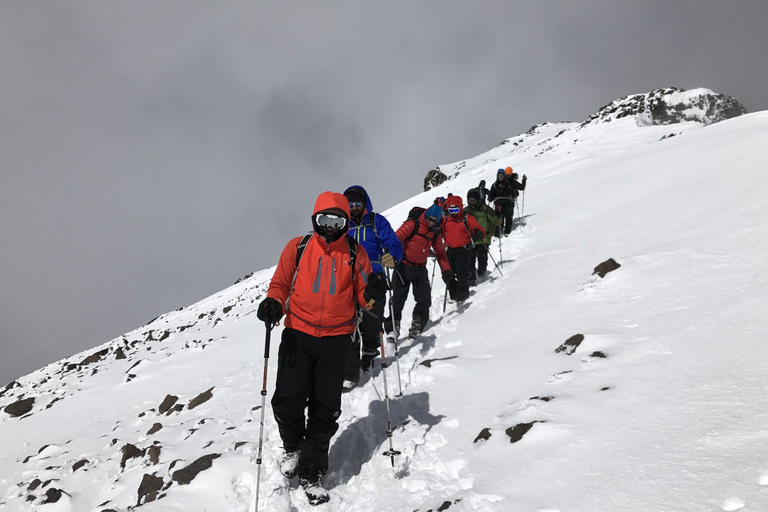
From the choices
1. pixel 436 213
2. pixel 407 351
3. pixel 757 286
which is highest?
pixel 436 213

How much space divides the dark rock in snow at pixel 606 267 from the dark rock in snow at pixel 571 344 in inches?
83.3

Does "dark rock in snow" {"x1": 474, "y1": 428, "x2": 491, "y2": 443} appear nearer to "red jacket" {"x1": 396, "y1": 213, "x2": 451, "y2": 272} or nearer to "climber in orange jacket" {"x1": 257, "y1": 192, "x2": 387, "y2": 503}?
"climber in orange jacket" {"x1": 257, "y1": 192, "x2": 387, "y2": 503}

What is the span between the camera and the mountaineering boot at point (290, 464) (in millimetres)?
3881

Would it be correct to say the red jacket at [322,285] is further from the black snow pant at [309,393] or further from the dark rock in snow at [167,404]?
the dark rock in snow at [167,404]

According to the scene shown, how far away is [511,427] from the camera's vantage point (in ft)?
12.6

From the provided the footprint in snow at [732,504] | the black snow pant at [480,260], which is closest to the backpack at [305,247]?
the footprint in snow at [732,504]

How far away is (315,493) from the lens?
3.72m

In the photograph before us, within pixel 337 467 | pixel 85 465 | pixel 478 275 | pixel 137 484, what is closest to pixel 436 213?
pixel 478 275

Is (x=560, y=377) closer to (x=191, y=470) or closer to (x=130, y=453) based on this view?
(x=191, y=470)

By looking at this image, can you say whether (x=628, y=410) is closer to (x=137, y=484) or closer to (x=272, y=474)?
(x=272, y=474)

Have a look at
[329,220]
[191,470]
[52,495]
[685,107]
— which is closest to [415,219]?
[329,220]

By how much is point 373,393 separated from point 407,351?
1.60m

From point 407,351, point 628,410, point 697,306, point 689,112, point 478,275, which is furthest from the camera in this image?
point 689,112

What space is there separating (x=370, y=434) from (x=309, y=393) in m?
1.35
